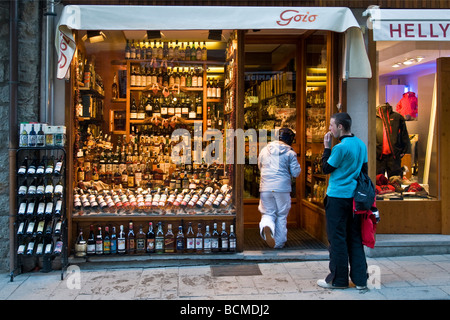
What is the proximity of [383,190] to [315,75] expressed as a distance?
6.64 feet

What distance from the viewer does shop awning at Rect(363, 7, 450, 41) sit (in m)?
5.73

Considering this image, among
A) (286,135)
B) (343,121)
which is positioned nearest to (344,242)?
(343,121)

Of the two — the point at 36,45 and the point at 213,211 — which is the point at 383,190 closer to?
the point at 213,211

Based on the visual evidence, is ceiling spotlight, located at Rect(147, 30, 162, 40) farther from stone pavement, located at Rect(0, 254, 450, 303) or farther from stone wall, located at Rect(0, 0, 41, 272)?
stone pavement, located at Rect(0, 254, 450, 303)

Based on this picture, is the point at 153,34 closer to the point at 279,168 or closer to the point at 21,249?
the point at 279,168

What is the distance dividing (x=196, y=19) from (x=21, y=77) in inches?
88.1

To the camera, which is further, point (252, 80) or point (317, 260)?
point (252, 80)

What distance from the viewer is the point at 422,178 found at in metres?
7.02

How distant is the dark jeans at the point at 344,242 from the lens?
16.1 feet

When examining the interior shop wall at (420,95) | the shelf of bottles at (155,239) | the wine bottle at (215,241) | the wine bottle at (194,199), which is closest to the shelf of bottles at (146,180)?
the wine bottle at (194,199)

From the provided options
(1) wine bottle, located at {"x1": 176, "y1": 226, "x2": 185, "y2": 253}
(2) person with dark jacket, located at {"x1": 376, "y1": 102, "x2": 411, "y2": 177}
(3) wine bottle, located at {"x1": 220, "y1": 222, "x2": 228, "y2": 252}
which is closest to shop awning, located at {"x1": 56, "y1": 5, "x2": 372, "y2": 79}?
(2) person with dark jacket, located at {"x1": 376, "y1": 102, "x2": 411, "y2": 177}

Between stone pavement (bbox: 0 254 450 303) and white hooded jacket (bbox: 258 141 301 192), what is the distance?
101 cm

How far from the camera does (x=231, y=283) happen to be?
5324 millimetres
